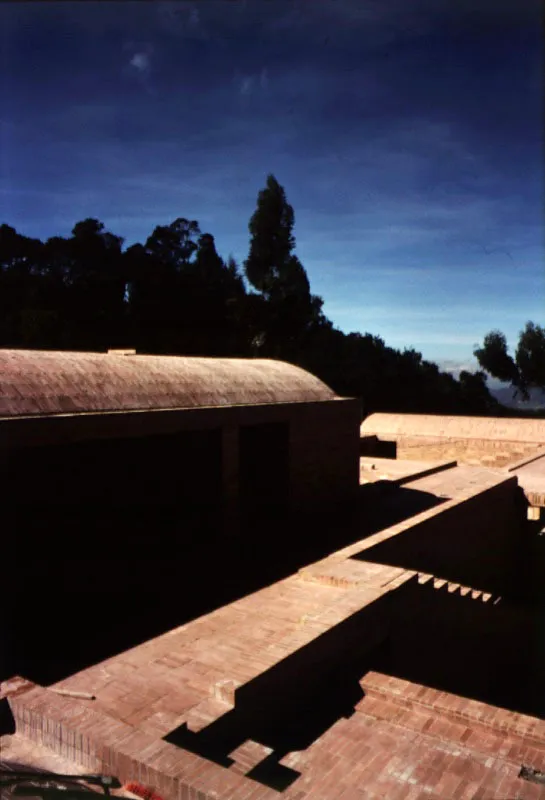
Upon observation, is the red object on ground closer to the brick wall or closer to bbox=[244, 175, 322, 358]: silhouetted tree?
the brick wall

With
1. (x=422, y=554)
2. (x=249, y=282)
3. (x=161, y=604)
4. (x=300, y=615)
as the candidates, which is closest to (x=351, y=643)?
(x=300, y=615)

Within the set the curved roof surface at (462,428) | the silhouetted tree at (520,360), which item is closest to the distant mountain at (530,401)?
the silhouetted tree at (520,360)

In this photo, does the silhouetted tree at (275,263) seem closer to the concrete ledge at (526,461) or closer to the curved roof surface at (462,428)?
the curved roof surface at (462,428)

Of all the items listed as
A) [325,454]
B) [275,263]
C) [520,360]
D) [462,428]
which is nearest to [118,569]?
[325,454]

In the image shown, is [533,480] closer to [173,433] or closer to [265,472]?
[265,472]

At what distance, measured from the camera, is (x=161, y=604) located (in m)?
7.99

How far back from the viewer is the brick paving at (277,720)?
15.4 ft

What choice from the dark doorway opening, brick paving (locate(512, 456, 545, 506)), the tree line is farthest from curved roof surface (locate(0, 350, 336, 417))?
the tree line

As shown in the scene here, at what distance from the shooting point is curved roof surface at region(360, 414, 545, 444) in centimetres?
2470

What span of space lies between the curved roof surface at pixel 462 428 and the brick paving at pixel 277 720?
18.2m

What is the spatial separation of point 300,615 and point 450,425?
19.5 metres

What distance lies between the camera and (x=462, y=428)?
2517 centimetres

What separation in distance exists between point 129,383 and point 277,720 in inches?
195

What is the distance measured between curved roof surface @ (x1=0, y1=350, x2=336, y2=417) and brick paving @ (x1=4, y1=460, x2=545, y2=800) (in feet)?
9.98
